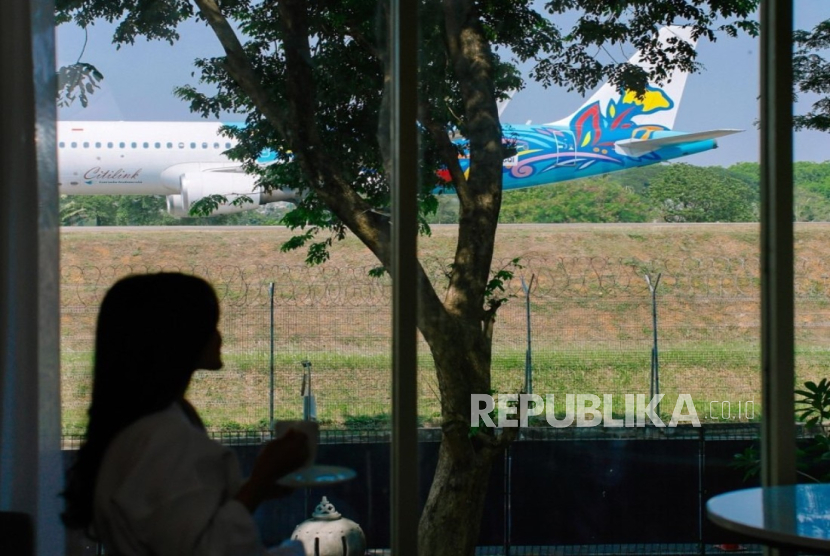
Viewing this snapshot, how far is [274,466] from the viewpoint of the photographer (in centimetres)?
126

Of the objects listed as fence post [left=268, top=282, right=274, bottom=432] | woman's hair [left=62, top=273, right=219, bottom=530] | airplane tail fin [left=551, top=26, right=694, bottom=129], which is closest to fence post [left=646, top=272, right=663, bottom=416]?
airplane tail fin [left=551, top=26, right=694, bottom=129]

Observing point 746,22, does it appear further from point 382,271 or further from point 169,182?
point 169,182

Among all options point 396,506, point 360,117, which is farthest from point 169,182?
point 396,506

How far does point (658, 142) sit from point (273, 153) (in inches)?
46.7

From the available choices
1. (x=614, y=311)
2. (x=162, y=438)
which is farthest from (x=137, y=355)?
(x=614, y=311)

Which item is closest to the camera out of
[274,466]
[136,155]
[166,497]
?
[166,497]

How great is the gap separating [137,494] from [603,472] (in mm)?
1804

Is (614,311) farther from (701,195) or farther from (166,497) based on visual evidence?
(166,497)

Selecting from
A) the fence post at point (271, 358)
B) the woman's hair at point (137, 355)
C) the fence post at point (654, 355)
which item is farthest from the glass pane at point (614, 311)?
the woman's hair at point (137, 355)

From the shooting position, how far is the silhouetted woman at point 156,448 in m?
1.09

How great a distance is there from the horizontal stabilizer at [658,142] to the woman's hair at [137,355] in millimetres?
1737

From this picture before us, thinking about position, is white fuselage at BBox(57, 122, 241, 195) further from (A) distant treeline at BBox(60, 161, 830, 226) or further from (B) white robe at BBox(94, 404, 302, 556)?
(B) white robe at BBox(94, 404, 302, 556)

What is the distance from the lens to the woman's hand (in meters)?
1.21

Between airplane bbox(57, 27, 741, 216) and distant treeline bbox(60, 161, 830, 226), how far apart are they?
1.4 inches
